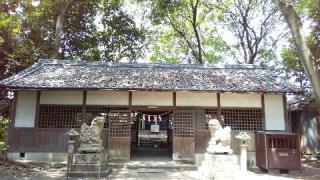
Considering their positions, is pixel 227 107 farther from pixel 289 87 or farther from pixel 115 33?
pixel 115 33

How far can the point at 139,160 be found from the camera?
14570mm

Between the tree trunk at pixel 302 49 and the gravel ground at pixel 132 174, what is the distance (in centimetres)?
459

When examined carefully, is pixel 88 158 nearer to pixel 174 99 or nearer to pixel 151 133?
pixel 174 99

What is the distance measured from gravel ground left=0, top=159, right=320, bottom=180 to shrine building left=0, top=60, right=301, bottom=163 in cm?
127

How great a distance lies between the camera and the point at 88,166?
449 inches

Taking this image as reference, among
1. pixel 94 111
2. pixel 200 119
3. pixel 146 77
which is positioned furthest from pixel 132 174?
pixel 146 77

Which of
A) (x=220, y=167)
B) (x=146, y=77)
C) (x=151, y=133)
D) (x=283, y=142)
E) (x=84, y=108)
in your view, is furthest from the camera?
(x=151, y=133)

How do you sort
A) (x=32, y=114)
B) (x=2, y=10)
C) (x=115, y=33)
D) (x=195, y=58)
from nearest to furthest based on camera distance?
(x=32, y=114) → (x=2, y=10) → (x=115, y=33) → (x=195, y=58)

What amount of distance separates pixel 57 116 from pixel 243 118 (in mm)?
8947

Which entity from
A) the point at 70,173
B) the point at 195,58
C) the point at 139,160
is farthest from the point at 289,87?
the point at 195,58

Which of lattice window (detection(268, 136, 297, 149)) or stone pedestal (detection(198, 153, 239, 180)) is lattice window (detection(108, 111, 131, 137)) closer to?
stone pedestal (detection(198, 153, 239, 180))

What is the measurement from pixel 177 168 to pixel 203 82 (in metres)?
4.39

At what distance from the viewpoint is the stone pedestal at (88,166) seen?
11.3 m

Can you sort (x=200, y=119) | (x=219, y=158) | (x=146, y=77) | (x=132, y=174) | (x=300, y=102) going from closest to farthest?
(x=219, y=158), (x=132, y=174), (x=200, y=119), (x=146, y=77), (x=300, y=102)
